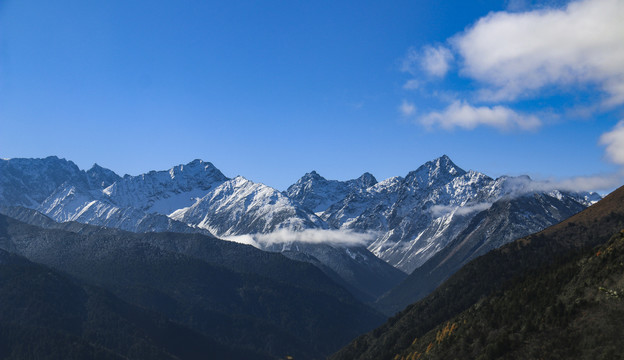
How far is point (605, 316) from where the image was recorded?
19350 centimetres

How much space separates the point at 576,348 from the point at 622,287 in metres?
25.1

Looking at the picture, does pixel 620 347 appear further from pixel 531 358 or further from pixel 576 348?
pixel 531 358

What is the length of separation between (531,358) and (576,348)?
14194mm

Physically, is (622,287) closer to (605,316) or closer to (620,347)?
(605,316)

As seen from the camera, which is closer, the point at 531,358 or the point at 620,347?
the point at 620,347

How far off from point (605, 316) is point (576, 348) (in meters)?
13.1

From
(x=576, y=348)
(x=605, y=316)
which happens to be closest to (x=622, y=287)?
(x=605, y=316)

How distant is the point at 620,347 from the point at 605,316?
56.8ft

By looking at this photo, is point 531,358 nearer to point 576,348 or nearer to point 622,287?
point 576,348

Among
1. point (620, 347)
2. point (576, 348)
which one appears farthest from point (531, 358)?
point (620, 347)

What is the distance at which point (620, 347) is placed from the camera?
177125 millimetres

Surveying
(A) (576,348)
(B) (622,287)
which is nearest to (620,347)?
(A) (576,348)

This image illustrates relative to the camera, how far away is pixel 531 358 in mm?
198750

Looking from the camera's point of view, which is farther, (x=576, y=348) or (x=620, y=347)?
(x=576, y=348)
